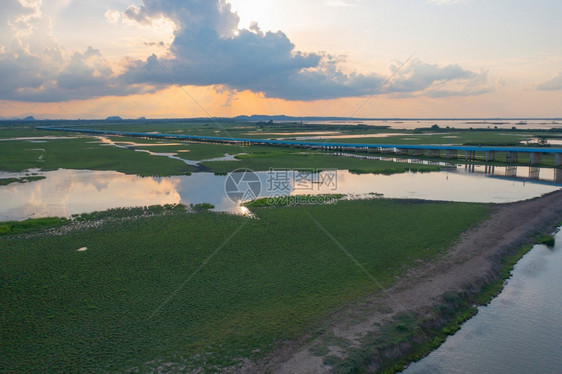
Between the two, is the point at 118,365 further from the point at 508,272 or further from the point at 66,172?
the point at 66,172

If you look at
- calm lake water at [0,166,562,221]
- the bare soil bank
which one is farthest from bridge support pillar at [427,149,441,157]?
the bare soil bank

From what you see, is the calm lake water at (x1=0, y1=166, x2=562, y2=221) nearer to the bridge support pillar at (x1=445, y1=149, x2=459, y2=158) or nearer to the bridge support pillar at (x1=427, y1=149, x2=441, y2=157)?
the bridge support pillar at (x1=445, y1=149, x2=459, y2=158)

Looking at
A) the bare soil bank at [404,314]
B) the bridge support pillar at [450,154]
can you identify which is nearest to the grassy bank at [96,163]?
the bare soil bank at [404,314]

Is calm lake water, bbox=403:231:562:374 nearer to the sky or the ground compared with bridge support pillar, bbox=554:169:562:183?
nearer to the ground

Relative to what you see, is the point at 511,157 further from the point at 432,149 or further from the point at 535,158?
the point at 432,149

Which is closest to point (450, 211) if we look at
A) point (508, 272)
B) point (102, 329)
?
point (508, 272)

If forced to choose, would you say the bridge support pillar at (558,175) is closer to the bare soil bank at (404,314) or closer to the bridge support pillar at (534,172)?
the bridge support pillar at (534,172)
